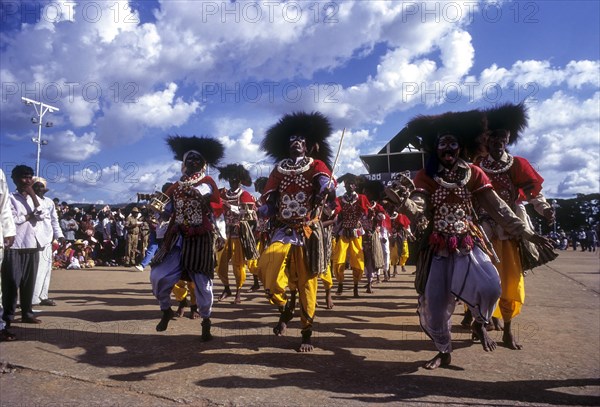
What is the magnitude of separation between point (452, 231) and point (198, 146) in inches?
138

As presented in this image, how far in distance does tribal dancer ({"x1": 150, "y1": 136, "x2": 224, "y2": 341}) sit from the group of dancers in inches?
0.5

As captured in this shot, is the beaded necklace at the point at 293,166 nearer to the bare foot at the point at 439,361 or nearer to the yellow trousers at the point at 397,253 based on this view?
the bare foot at the point at 439,361

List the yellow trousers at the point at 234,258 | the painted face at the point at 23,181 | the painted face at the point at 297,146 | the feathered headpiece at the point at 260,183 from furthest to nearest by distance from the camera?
the feathered headpiece at the point at 260,183
the yellow trousers at the point at 234,258
the painted face at the point at 23,181
the painted face at the point at 297,146

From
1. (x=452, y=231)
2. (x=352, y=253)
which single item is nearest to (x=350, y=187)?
(x=352, y=253)

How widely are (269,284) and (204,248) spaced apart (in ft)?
3.42

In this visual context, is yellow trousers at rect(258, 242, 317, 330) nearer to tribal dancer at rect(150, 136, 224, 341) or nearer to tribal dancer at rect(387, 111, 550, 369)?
tribal dancer at rect(150, 136, 224, 341)

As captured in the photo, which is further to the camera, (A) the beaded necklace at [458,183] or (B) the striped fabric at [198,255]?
(B) the striped fabric at [198,255]

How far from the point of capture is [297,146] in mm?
5520

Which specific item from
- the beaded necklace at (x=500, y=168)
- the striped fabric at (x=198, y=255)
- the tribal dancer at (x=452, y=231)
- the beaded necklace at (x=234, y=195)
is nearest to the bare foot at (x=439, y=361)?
the tribal dancer at (x=452, y=231)

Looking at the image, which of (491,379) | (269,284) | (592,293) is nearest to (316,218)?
(269,284)

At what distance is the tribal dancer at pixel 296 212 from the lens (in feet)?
16.2

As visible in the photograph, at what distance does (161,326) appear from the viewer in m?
5.09

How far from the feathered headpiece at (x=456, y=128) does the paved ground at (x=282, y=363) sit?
2.11 meters

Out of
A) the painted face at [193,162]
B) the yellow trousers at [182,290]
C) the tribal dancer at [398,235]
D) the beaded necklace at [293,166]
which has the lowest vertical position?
the yellow trousers at [182,290]
